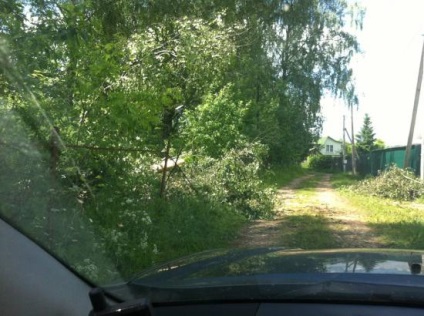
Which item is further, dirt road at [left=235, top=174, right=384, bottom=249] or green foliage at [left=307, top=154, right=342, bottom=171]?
A: green foliage at [left=307, top=154, right=342, bottom=171]

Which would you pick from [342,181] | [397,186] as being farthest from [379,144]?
[397,186]

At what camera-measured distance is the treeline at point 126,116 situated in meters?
5.30

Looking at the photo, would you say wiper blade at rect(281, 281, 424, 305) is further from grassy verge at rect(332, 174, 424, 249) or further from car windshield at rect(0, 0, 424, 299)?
grassy verge at rect(332, 174, 424, 249)

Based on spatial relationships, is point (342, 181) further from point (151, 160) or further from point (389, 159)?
point (151, 160)

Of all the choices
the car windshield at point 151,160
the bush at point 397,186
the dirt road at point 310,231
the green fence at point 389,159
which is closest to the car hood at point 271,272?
the car windshield at point 151,160

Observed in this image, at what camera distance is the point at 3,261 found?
7.90ft

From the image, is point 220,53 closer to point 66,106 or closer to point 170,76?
point 170,76

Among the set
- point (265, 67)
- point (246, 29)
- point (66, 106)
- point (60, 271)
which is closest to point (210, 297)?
point (60, 271)

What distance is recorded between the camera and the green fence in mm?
28406

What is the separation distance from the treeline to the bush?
7.57m

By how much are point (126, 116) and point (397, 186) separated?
53.6 ft

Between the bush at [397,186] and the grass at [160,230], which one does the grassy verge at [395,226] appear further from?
the bush at [397,186]

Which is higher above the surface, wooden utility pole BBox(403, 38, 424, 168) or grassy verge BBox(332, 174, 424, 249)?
wooden utility pole BBox(403, 38, 424, 168)

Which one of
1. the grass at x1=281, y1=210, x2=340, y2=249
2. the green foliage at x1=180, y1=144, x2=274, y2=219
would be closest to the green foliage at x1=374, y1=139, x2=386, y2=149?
the green foliage at x1=180, y1=144, x2=274, y2=219
